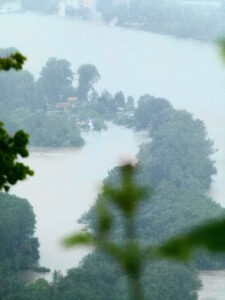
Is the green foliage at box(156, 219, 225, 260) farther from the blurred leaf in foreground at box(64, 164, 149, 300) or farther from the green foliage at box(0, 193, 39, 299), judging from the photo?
the green foliage at box(0, 193, 39, 299)

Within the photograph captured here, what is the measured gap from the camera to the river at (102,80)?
21.4 ft

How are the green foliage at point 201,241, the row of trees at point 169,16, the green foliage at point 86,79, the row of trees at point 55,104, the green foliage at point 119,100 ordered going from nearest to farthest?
the green foliage at point 201,241, the row of trees at point 55,104, the green foliage at point 119,100, the green foliage at point 86,79, the row of trees at point 169,16

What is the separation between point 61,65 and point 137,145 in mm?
2429

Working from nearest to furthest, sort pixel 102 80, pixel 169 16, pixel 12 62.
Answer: pixel 12 62, pixel 102 80, pixel 169 16

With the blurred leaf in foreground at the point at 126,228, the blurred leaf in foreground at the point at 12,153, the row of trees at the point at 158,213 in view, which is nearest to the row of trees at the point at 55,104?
the row of trees at the point at 158,213

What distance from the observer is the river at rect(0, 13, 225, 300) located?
257 inches

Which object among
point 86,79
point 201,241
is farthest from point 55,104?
point 201,241

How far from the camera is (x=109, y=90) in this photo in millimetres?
9859

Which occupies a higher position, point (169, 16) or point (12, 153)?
point (169, 16)

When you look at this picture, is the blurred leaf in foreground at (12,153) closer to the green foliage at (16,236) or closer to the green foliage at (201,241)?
the green foliage at (201,241)

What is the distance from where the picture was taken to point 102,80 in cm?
1005

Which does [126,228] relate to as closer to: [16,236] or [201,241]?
[201,241]

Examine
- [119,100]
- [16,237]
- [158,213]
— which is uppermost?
[119,100]

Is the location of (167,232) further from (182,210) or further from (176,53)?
(176,53)
